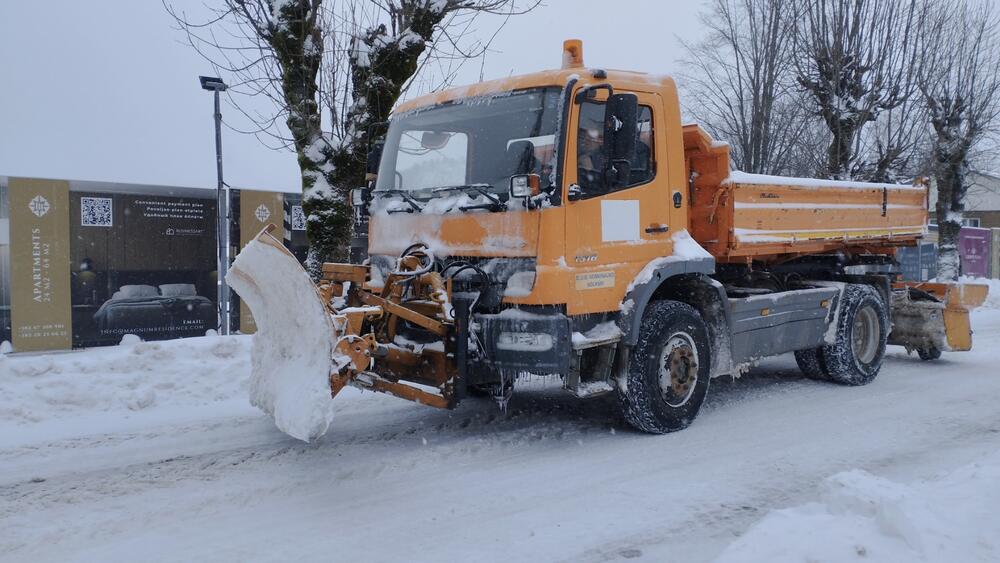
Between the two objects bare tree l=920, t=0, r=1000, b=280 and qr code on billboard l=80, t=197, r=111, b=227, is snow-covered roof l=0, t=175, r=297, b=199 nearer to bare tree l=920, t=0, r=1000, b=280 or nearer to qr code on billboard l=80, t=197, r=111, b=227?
qr code on billboard l=80, t=197, r=111, b=227

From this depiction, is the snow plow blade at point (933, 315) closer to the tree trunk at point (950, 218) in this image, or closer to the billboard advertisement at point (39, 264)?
the billboard advertisement at point (39, 264)

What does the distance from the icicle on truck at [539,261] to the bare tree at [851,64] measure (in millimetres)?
9934

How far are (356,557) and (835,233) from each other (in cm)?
638

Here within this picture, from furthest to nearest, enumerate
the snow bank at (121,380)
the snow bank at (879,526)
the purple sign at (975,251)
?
the purple sign at (975,251) → the snow bank at (121,380) → the snow bank at (879,526)

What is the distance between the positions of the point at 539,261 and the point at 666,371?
1.60 meters

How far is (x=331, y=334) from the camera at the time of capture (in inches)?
196

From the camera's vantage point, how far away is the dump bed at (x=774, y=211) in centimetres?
679

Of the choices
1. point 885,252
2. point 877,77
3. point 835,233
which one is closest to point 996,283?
point 877,77

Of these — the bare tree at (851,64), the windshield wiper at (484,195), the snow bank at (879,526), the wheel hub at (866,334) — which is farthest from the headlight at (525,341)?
the bare tree at (851,64)

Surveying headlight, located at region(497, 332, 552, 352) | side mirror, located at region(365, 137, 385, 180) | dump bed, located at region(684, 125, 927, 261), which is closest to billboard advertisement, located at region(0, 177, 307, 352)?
side mirror, located at region(365, 137, 385, 180)

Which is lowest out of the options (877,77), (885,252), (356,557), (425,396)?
(356,557)

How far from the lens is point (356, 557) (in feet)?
12.3

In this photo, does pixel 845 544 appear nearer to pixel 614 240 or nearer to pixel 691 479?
pixel 691 479

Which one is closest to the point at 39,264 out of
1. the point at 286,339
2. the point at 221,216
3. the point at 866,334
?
the point at 221,216
